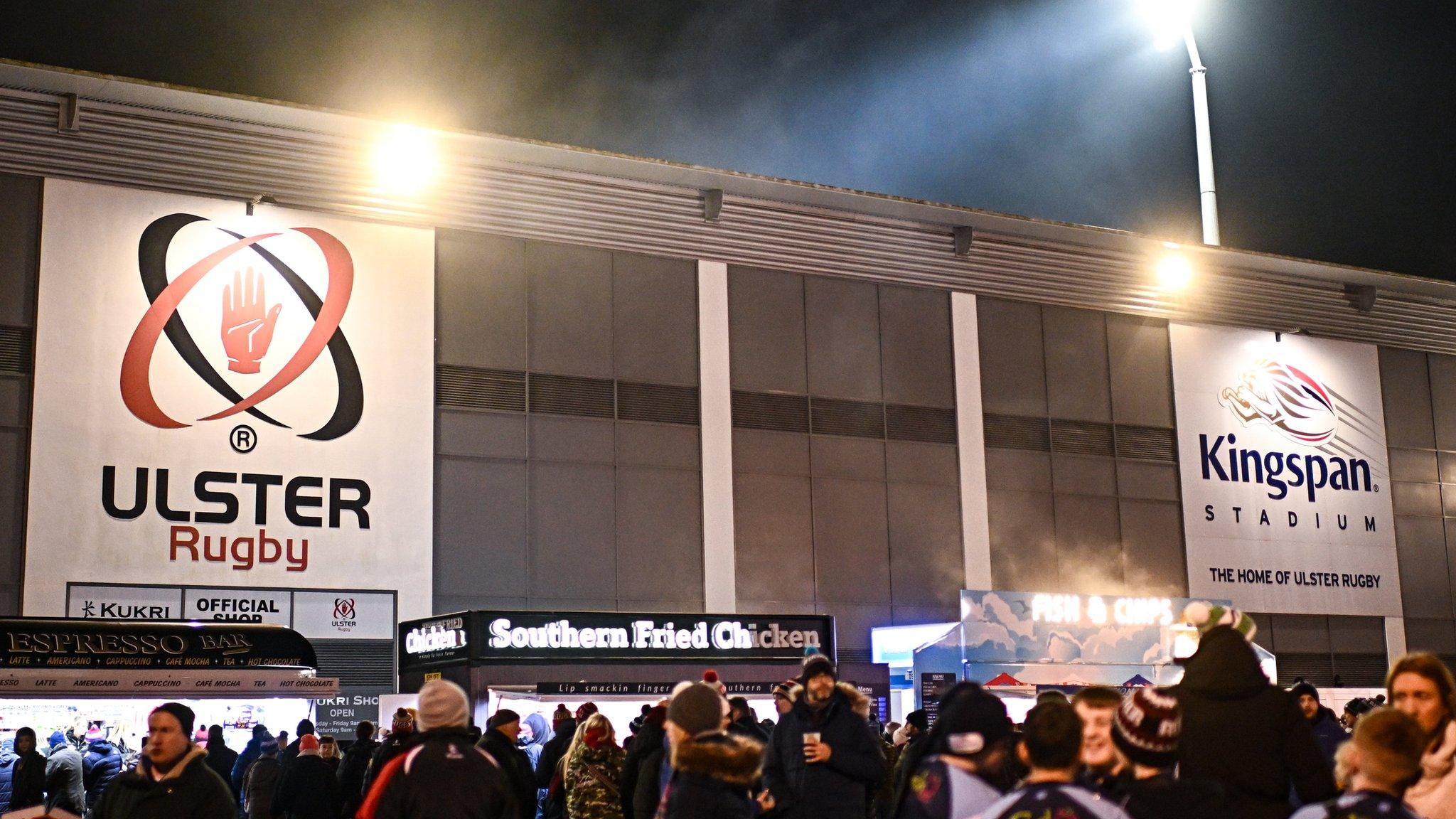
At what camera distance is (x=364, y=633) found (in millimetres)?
22062

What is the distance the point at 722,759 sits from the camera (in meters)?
5.32

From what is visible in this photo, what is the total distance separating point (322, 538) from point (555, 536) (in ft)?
12.6

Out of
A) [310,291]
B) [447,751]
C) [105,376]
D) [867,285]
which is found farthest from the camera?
[867,285]

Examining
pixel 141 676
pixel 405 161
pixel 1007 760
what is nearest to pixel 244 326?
pixel 405 161

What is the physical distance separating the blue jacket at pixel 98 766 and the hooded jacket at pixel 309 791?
2.28m

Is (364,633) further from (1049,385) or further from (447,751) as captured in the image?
(447,751)

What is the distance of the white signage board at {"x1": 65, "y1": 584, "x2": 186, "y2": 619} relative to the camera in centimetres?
2023

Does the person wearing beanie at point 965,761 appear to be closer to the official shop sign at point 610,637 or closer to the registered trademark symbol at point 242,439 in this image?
the official shop sign at point 610,637

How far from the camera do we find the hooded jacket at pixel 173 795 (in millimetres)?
6383

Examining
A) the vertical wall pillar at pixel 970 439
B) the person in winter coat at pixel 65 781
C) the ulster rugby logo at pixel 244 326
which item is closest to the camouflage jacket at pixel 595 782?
→ the person in winter coat at pixel 65 781

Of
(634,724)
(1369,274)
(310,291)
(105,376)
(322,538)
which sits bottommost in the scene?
(634,724)

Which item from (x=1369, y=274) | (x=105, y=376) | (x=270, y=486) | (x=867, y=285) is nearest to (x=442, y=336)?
(x=270, y=486)

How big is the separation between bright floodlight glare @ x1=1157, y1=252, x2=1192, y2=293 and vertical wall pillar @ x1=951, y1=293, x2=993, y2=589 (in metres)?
4.67

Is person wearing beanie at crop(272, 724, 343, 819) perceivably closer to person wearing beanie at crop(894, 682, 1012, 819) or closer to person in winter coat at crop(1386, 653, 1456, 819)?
person wearing beanie at crop(894, 682, 1012, 819)
